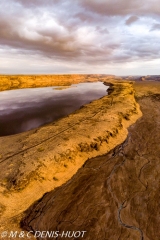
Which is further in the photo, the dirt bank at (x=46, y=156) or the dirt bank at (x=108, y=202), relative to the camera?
the dirt bank at (x=46, y=156)

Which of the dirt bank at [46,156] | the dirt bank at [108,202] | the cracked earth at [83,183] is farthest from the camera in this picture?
the dirt bank at [46,156]

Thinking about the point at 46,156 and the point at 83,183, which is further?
the point at 46,156

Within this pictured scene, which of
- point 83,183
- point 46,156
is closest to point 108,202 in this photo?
point 83,183

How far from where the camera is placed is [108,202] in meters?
9.23

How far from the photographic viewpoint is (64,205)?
30.0ft

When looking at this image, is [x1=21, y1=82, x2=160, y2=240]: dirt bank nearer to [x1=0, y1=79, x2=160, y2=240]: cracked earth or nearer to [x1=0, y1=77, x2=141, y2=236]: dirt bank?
[x1=0, y1=79, x2=160, y2=240]: cracked earth

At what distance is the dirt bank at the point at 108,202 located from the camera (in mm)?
7777

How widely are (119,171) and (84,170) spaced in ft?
7.89

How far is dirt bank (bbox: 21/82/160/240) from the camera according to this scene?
7777 millimetres

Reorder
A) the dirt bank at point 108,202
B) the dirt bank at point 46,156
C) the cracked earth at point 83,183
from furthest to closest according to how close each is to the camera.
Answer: the dirt bank at point 46,156, the cracked earth at point 83,183, the dirt bank at point 108,202

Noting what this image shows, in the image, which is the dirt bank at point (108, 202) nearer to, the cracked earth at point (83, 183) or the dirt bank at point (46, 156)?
the cracked earth at point (83, 183)

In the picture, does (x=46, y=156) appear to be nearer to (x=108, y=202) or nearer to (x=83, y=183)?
(x=83, y=183)

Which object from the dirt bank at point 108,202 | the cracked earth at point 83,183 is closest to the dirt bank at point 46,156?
the cracked earth at point 83,183

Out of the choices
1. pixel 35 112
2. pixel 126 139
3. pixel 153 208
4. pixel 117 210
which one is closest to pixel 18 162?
pixel 117 210
